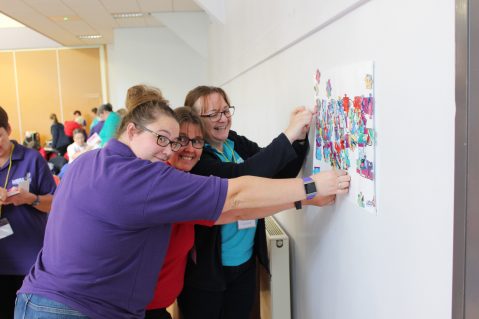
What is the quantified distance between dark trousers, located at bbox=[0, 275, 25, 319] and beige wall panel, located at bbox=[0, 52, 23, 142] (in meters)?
10.3

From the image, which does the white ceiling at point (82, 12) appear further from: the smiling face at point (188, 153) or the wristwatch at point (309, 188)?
the wristwatch at point (309, 188)

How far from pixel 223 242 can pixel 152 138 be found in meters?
0.66

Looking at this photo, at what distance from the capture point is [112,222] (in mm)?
1281

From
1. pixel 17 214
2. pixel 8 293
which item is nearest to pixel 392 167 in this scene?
pixel 17 214

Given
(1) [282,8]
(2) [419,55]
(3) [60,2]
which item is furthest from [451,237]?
(3) [60,2]

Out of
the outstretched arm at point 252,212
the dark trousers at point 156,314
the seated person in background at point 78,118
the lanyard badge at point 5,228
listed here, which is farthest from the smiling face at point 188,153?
the seated person in background at point 78,118

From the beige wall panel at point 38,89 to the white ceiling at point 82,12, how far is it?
6.25 ft

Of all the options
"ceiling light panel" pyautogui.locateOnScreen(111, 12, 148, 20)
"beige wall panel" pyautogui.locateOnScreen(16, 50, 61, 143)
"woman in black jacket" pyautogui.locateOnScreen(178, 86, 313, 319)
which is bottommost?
"woman in black jacket" pyautogui.locateOnScreen(178, 86, 313, 319)

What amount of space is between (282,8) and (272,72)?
0.41m

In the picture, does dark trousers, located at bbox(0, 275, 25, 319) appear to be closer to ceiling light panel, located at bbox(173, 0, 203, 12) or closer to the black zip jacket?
the black zip jacket

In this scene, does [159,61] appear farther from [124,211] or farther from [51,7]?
[124,211]

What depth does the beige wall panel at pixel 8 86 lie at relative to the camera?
11289mm

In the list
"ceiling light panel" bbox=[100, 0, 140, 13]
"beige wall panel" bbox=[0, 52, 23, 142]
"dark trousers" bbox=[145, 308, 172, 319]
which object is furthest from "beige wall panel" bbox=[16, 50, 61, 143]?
"dark trousers" bbox=[145, 308, 172, 319]

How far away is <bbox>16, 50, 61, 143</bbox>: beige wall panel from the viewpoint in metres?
11.3
